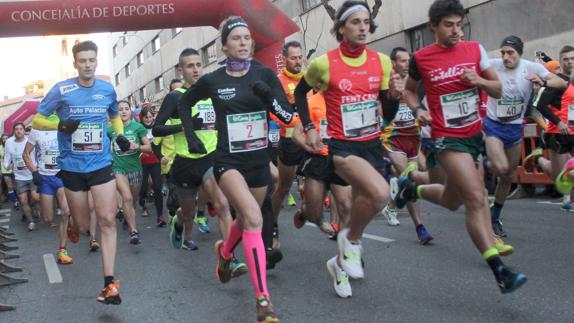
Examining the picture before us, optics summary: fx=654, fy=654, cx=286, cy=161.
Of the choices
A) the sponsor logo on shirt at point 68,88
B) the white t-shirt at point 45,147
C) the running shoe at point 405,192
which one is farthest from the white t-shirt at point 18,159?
the running shoe at point 405,192

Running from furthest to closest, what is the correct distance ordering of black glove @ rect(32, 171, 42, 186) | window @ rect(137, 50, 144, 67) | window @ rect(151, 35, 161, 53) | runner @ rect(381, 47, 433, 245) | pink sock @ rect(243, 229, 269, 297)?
1. window @ rect(137, 50, 144, 67)
2. window @ rect(151, 35, 161, 53)
3. black glove @ rect(32, 171, 42, 186)
4. runner @ rect(381, 47, 433, 245)
5. pink sock @ rect(243, 229, 269, 297)

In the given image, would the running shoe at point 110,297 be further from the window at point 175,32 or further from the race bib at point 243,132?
the window at point 175,32

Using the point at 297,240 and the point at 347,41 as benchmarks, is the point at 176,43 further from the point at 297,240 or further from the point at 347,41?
the point at 347,41

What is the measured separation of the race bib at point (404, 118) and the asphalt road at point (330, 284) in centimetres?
121

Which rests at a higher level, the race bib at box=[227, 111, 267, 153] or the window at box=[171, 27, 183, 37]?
the window at box=[171, 27, 183, 37]

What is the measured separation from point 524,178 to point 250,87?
6.92 m

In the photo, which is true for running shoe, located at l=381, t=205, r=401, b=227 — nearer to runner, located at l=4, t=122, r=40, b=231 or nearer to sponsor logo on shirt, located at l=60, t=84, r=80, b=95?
sponsor logo on shirt, located at l=60, t=84, r=80, b=95

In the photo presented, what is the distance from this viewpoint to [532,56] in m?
14.3

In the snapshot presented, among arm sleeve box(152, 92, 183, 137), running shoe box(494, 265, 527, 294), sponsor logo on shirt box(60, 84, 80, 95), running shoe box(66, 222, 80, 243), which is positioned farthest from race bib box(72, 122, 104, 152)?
running shoe box(494, 265, 527, 294)

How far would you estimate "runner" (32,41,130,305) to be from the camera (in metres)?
5.36

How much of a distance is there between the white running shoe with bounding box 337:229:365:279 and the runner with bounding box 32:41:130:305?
1877 mm

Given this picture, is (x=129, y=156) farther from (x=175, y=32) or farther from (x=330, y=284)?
(x=175, y=32)

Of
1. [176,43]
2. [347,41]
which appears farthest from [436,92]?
[176,43]

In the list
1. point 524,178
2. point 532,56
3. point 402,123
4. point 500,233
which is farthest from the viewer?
point 532,56
